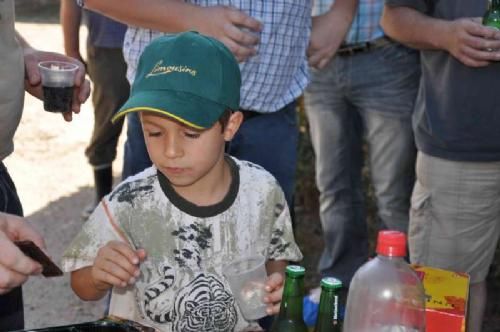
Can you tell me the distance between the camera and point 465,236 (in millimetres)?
3559

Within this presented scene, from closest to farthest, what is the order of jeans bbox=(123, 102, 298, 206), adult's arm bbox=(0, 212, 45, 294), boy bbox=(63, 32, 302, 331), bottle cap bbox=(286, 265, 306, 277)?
adult's arm bbox=(0, 212, 45, 294)
bottle cap bbox=(286, 265, 306, 277)
boy bbox=(63, 32, 302, 331)
jeans bbox=(123, 102, 298, 206)

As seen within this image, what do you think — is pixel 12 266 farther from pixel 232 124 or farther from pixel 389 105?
pixel 389 105

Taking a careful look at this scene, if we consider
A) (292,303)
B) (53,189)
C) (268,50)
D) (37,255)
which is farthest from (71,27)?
(292,303)

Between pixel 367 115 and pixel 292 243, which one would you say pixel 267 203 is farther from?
pixel 367 115

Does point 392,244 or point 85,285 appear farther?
point 85,285

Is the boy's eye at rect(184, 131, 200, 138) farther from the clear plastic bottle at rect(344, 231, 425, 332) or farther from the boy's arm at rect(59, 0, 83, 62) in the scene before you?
the boy's arm at rect(59, 0, 83, 62)

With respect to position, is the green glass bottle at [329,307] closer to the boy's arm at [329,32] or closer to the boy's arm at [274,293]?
the boy's arm at [274,293]

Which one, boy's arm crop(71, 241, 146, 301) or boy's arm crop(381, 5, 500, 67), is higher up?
boy's arm crop(381, 5, 500, 67)

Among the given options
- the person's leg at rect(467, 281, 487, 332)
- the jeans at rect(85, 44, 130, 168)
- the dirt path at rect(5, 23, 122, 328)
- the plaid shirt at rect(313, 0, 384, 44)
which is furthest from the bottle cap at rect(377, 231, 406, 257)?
the jeans at rect(85, 44, 130, 168)

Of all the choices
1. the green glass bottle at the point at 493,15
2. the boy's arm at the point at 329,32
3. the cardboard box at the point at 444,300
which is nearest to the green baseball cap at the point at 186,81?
the cardboard box at the point at 444,300

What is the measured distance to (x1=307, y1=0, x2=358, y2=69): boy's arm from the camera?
3.62m

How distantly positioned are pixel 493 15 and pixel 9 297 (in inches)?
79.5

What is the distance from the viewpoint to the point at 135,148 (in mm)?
3383

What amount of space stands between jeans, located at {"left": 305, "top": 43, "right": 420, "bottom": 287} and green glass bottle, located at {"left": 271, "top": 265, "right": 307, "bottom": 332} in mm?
2252
